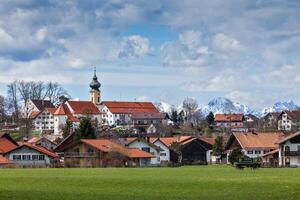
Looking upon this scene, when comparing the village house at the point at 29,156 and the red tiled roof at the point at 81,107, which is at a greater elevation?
the red tiled roof at the point at 81,107

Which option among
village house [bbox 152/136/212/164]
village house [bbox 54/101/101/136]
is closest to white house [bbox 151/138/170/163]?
village house [bbox 152/136/212/164]

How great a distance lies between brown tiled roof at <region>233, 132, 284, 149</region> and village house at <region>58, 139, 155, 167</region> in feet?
71.6

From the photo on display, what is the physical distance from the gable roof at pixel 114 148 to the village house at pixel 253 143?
21.7 meters

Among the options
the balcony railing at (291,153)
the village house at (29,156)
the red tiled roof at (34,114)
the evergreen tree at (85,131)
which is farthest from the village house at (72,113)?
the balcony railing at (291,153)

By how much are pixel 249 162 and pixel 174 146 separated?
5253 centimetres

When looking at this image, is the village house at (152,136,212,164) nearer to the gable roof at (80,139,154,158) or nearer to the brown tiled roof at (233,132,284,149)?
the brown tiled roof at (233,132,284,149)

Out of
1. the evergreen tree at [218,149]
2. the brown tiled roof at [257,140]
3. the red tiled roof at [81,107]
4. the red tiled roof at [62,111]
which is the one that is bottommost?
the evergreen tree at [218,149]

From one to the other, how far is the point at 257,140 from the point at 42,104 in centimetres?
8377

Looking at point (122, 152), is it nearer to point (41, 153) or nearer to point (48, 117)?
point (41, 153)

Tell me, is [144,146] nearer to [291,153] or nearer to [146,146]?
[146,146]

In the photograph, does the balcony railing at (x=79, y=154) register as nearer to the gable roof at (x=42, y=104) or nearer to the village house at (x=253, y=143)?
the village house at (x=253, y=143)

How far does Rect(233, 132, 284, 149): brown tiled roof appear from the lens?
411 ft

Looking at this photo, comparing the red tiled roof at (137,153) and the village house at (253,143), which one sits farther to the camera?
the village house at (253,143)

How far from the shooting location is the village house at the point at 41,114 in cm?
18362
